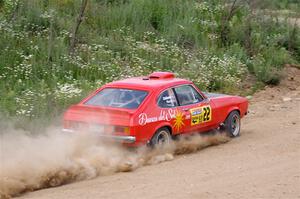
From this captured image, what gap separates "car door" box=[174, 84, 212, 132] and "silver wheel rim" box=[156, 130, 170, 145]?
60 cm

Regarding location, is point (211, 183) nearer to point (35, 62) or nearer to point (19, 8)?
point (35, 62)

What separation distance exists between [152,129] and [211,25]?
12027 mm

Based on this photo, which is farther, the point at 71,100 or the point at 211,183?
the point at 71,100

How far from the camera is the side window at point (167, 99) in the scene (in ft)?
40.3

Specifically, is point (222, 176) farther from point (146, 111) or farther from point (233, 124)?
point (233, 124)

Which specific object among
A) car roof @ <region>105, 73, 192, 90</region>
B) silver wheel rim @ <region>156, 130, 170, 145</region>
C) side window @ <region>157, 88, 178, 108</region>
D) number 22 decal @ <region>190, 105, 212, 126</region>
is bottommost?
silver wheel rim @ <region>156, 130, 170, 145</region>

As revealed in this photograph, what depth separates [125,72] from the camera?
18.0m

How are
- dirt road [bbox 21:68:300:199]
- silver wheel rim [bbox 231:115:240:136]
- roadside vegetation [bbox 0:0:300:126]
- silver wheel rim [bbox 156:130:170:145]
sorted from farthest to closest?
roadside vegetation [bbox 0:0:300:126] → silver wheel rim [bbox 231:115:240:136] → silver wheel rim [bbox 156:130:170:145] → dirt road [bbox 21:68:300:199]

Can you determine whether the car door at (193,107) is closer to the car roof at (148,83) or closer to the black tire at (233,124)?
the car roof at (148,83)

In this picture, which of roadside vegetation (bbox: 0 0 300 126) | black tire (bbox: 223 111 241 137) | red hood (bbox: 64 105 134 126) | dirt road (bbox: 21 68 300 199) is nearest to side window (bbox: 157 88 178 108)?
red hood (bbox: 64 105 134 126)

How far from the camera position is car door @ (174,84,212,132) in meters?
12.7

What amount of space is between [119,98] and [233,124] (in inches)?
117

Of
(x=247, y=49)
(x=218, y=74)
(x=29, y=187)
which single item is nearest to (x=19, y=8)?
(x=218, y=74)

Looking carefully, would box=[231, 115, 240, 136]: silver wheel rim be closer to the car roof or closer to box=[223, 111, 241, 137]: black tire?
box=[223, 111, 241, 137]: black tire
